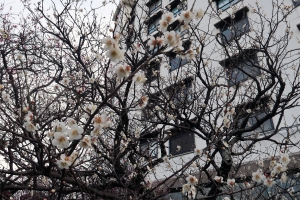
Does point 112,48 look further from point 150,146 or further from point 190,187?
point 150,146

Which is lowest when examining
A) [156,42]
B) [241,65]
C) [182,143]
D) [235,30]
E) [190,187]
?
[190,187]

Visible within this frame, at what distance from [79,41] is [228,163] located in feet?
14.3

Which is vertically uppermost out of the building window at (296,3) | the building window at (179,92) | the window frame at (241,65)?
the building window at (296,3)

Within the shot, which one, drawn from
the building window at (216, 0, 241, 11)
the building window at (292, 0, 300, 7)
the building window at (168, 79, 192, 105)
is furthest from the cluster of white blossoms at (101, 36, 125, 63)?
the building window at (216, 0, 241, 11)

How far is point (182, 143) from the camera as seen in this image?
33.7ft

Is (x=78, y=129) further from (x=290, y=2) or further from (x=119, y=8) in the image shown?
(x=290, y=2)

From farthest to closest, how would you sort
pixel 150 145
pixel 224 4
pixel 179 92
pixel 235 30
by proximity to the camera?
pixel 224 4, pixel 179 92, pixel 150 145, pixel 235 30

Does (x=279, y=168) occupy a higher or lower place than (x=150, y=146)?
lower

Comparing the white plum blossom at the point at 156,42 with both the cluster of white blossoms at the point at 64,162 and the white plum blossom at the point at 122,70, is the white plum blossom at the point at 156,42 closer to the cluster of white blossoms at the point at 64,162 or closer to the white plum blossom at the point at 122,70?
the white plum blossom at the point at 122,70

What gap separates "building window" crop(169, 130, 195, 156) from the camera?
32.6 ft

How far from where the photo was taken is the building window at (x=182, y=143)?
9.92 metres

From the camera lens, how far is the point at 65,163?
184cm

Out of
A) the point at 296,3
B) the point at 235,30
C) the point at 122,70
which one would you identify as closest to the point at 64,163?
the point at 122,70

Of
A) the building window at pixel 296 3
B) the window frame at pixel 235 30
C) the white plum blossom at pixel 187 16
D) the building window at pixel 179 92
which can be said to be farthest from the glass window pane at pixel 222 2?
the white plum blossom at pixel 187 16
